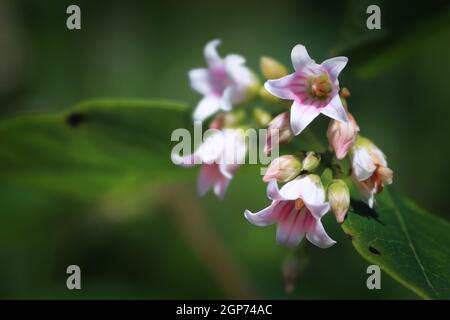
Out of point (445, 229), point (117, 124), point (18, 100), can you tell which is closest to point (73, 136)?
point (117, 124)

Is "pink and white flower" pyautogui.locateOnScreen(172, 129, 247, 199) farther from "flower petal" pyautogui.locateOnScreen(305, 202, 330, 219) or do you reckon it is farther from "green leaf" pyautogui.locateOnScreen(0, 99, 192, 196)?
"flower petal" pyautogui.locateOnScreen(305, 202, 330, 219)

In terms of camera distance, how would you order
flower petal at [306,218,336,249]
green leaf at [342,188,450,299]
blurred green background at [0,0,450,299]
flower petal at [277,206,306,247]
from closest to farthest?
green leaf at [342,188,450,299] < flower petal at [306,218,336,249] < flower petal at [277,206,306,247] < blurred green background at [0,0,450,299]

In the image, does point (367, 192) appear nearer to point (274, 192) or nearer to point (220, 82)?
point (274, 192)

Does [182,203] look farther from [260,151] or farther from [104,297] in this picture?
[260,151]

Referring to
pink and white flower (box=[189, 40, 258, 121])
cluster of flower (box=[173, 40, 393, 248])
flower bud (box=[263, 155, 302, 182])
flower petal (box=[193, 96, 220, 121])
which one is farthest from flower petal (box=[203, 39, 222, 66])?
flower bud (box=[263, 155, 302, 182])

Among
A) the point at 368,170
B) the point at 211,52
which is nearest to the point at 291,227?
the point at 368,170

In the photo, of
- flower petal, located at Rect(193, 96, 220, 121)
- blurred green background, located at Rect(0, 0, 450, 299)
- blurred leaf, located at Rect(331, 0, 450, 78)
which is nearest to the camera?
flower petal, located at Rect(193, 96, 220, 121)

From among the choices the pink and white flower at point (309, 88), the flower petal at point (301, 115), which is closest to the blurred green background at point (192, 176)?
the pink and white flower at point (309, 88)
